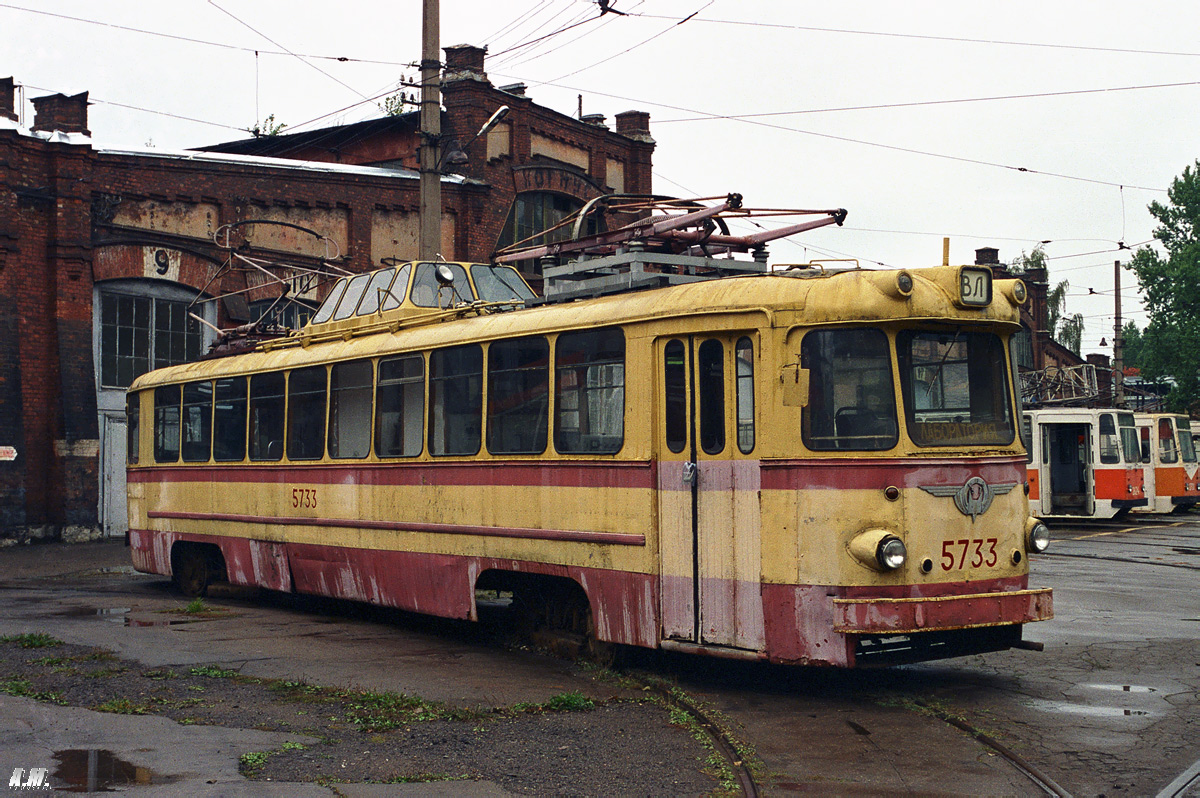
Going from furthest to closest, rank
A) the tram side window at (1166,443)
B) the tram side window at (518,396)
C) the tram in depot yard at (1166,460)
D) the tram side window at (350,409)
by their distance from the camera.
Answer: the tram side window at (1166,443), the tram in depot yard at (1166,460), the tram side window at (350,409), the tram side window at (518,396)

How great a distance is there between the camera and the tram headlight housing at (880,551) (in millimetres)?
7863

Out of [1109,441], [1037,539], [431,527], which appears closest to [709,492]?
[1037,539]

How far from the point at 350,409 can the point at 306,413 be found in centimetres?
91

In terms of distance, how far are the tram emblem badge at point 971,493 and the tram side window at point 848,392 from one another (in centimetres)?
44

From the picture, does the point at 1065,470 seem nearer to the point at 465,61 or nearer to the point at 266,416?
the point at 465,61

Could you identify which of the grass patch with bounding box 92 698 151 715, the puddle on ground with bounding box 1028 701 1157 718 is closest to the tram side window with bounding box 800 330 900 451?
the puddle on ground with bounding box 1028 701 1157 718

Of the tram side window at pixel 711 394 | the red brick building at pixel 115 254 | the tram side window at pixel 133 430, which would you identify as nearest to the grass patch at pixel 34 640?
the tram side window at pixel 133 430

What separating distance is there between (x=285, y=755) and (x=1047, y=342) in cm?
5703

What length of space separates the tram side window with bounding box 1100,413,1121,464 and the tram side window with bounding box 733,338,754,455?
2339 cm

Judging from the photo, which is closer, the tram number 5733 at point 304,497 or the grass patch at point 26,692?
the grass patch at point 26,692

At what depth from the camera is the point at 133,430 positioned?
1684 cm

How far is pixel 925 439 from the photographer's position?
823cm

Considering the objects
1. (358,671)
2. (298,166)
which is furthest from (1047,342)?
(358,671)

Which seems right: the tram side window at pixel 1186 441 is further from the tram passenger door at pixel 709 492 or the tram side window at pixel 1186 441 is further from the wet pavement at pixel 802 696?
the tram passenger door at pixel 709 492
